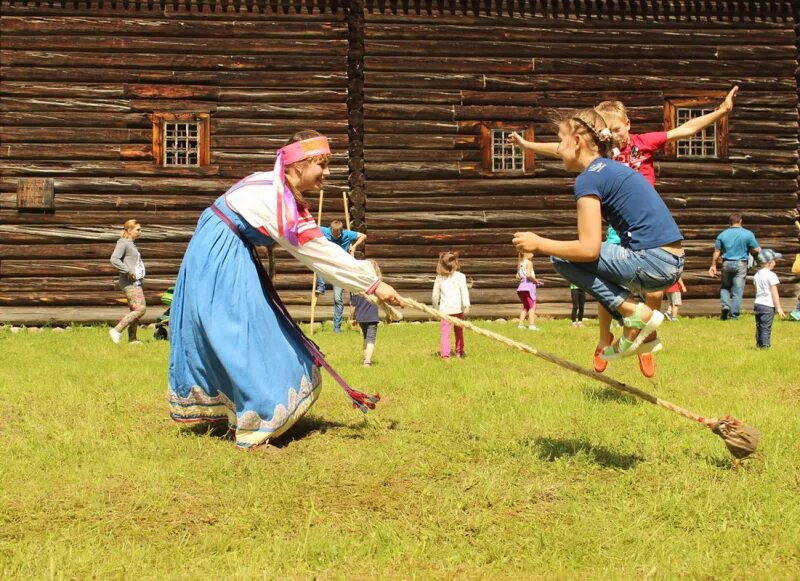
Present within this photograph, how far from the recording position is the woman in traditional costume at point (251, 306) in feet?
17.4

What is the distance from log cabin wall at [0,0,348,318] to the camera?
15023 millimetres

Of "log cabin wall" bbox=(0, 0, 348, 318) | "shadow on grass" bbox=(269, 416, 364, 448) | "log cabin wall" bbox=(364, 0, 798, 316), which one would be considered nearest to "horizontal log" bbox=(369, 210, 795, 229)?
"log cabin wall" bbox=(364, 0, 798, 316)

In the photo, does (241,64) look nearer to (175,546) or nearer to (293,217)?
(293,217)

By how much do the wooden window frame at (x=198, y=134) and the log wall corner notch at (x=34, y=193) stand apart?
6.03ft

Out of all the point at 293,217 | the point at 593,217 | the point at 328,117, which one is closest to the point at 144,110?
the point at 328,117

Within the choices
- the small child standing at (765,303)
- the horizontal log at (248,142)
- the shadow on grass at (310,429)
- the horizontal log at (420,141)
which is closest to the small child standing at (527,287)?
the horizontal log at (420,141)

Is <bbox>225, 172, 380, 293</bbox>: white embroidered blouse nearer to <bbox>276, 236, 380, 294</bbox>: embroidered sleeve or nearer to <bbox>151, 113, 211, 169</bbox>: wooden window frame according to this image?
<bbox>276, 236, 380, 294</bbox>: embroidered sleeve

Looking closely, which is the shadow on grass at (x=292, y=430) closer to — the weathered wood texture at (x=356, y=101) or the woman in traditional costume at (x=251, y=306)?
the woman in traditional costume at (x=251, y=306)

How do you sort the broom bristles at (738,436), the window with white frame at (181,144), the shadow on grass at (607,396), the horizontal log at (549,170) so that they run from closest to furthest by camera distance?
the broom bristles at (738,436) → the shadow on grass at (607,396) → the window with white frame at (181,144) → the horizontal log at (549,170)

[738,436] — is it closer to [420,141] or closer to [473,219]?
[473,219]

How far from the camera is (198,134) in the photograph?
49.9 feet

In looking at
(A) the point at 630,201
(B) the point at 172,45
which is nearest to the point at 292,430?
(A) the point at 630,201

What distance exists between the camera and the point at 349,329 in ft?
46.1

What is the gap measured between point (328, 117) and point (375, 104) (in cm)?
84
